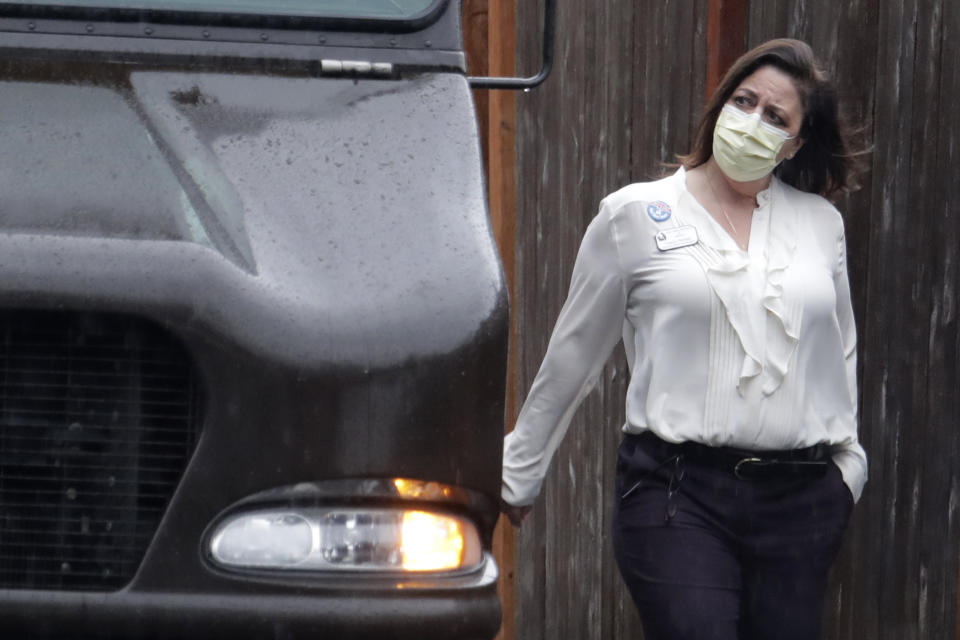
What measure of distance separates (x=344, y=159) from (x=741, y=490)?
133 cm

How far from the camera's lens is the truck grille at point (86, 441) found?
9.35 feet

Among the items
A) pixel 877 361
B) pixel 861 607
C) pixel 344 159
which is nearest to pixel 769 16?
pixel 877 361

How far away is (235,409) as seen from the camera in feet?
9.37

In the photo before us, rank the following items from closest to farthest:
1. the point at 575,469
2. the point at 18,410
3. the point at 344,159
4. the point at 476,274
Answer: the point at 18,410 < the point at 476,274 < the point at 344,159 < the point at 575,469

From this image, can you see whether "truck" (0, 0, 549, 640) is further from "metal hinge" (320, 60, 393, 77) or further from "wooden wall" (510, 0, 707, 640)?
"wooden wall" (510, 0, 707, 640)

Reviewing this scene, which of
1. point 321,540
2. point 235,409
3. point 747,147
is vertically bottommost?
point 321,540

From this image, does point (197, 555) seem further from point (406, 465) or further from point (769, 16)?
point (769, 16)

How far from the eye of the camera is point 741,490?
161 inches

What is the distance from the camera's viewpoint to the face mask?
436 centimetres

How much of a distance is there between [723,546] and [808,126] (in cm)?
113

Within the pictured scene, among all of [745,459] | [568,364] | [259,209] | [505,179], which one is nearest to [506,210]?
[505,179]

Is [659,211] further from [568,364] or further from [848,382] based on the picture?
[848,382]

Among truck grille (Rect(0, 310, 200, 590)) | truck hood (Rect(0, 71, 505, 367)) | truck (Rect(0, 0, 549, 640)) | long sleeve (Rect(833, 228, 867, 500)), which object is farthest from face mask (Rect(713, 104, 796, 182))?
truck grille (Rect(0, 310, 200, 590))

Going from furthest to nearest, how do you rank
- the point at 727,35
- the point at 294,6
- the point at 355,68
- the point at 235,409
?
the point at 727,35 < the point at 294,6 < the point at 355,68 < the point at 235,409
